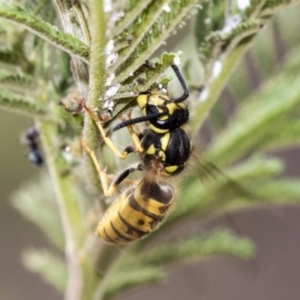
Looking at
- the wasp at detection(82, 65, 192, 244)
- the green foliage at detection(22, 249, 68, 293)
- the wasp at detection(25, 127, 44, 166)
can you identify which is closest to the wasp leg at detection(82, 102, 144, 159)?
the wasp at detection(82, 65, 192, 244)

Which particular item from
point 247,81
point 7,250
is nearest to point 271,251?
point 7,250

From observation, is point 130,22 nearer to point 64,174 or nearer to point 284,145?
point 64,174

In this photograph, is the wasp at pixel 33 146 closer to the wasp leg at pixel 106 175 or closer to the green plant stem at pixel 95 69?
the wasp leg at pixel 106 175

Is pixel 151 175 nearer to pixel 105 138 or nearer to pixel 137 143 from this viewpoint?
pixel 137 143

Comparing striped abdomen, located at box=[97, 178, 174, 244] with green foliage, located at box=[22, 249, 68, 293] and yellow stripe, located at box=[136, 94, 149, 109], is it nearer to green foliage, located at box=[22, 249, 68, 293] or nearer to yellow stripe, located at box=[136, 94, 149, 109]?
yellow stripe, located at box=[136, 94, 149, 109]

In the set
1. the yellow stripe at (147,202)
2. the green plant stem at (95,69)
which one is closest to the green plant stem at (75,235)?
the yellow stripe at (147,202)

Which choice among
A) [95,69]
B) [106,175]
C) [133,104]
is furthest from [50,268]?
[95,69]
